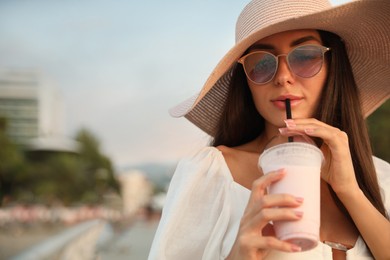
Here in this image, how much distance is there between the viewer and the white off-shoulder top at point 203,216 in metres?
1.85

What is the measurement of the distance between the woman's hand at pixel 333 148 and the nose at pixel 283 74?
263 mm

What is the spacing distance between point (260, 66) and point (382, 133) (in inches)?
666

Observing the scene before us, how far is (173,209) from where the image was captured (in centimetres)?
190

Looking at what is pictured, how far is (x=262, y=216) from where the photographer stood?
142 centimetres

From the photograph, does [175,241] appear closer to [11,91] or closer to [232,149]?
[232,149]

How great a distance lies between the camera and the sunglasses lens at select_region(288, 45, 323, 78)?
6.19 ft

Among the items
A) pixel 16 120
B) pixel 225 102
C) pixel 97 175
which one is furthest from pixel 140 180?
pixel 225 102

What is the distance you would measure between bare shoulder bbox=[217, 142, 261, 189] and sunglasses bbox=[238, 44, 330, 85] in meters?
0.32

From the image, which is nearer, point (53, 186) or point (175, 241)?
point (175, 241)

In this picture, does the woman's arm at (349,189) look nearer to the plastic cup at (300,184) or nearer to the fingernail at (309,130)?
the fingernail at (309,130)

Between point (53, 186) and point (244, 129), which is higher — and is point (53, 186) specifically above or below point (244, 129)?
below

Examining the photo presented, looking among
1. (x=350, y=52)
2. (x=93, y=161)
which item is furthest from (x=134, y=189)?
(x=350, y=52)

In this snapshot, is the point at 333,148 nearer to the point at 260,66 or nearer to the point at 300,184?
the point at 300,184

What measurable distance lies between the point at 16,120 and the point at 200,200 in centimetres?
9043
